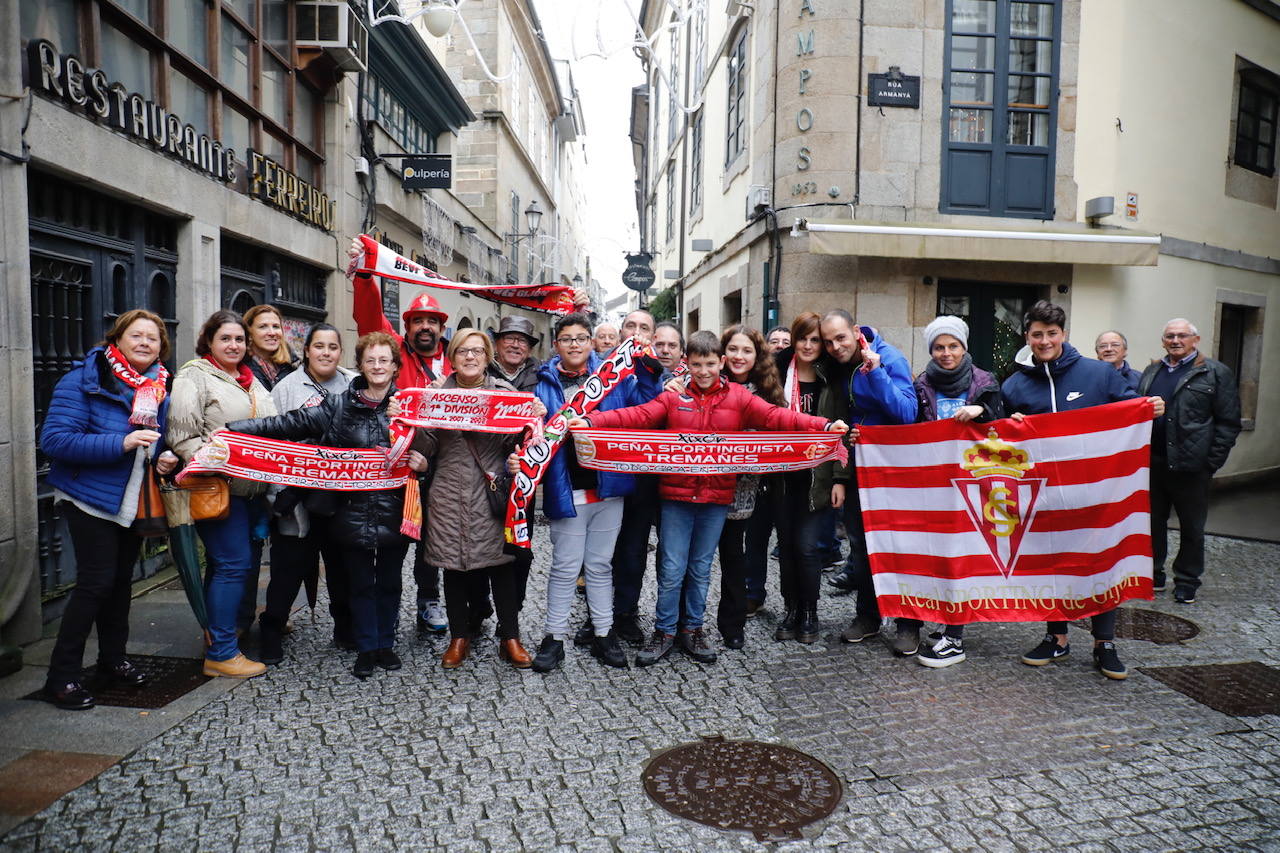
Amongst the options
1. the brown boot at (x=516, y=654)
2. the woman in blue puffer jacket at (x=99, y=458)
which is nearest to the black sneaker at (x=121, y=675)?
the woman in blue puffer jacket at (x=99, y=458)

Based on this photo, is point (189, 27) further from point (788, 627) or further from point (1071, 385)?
point (1071, 385)

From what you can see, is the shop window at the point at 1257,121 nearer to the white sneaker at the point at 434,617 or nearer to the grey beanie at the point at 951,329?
the grey beanie at the point at 951,329

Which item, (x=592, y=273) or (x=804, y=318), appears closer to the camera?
(x=804, y=318)

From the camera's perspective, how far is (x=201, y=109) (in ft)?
25.6

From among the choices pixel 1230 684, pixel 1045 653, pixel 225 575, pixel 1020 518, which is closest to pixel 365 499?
pixel 225 575

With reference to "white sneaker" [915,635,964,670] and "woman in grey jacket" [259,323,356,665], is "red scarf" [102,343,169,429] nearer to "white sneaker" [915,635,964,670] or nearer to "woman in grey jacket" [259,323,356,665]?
"woman in grey jacket" [259,323,356,665]

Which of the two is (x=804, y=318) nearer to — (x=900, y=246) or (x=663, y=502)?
(x=663, y=502)

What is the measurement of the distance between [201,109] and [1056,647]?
8.14 metres

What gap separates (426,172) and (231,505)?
899 centimetres

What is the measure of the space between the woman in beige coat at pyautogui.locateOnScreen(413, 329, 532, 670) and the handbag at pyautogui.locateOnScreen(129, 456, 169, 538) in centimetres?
127

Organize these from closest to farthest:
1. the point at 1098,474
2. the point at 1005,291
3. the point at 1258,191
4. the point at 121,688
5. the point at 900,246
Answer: the point at 121,688 < the point at 1098,474 < the point at 900,246 < the point at 1005,291 < the point at 1258,191

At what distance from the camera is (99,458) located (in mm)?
4016

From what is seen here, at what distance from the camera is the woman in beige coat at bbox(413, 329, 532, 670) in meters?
4.52

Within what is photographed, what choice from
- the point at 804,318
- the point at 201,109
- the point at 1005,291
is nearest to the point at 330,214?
the point at 201,109
